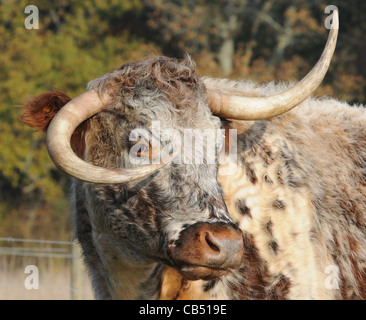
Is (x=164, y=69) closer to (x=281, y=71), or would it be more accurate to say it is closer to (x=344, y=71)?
(x=281, y=71)

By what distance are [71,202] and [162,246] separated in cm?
137

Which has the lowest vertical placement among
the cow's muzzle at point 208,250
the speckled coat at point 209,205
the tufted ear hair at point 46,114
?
the cow's muzzle at point 208,250

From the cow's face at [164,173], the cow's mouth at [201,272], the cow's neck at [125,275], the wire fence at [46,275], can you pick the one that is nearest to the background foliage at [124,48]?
the wire fence at [46,275]

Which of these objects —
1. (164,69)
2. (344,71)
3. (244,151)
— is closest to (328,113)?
(244,151)

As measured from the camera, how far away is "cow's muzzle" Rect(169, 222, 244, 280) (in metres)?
3.74

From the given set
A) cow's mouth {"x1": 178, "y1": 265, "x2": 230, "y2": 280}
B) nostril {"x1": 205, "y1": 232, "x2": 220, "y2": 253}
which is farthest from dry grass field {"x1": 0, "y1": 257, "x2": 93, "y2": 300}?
nostril {"x1": 205, "y1": 232, "x2": 220, "y2": 253}

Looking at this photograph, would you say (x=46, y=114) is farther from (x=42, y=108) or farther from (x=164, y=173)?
(x=164, y=173)

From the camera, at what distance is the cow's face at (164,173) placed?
12.6 feet

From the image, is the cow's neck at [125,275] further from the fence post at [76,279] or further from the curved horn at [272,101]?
the fence post at [76,279]

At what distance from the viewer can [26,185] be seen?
24.1 metres

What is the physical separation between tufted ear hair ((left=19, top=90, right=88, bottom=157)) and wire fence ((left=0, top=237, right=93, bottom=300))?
12.0 ft

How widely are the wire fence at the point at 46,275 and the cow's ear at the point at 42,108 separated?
12.1 ft

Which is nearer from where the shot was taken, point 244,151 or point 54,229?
point 244,151

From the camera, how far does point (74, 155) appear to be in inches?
158
